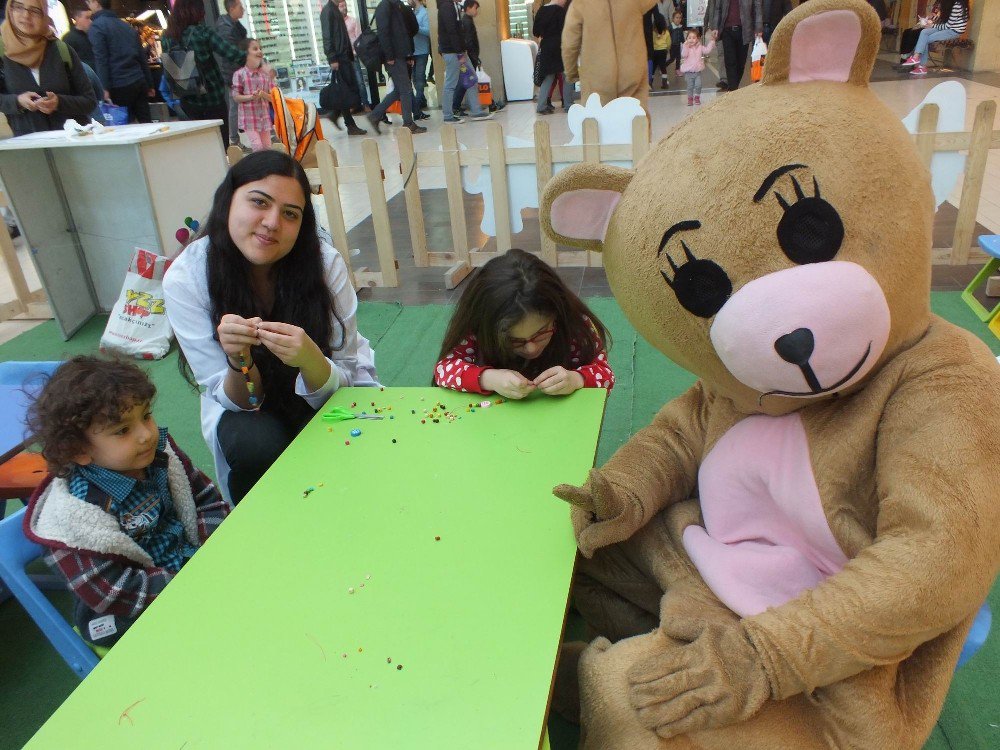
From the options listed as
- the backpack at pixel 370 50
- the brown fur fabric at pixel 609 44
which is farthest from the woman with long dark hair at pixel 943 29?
the brown fur fabric at pixel 609 44

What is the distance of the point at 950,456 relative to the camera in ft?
3.42

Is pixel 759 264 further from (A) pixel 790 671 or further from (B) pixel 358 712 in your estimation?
(B) pixel 358 712

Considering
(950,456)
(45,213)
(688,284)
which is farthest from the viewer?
(45,213)

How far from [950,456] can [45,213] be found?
4.72m

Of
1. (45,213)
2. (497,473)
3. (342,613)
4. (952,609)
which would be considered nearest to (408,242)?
(45,213)

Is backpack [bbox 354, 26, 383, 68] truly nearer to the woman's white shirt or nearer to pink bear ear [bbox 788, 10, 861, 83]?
the woman's white shirt

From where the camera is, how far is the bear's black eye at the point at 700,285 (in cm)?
112

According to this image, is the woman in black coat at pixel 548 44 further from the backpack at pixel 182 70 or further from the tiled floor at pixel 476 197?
the backpack at pixel 182 70

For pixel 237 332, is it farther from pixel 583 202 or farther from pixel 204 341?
pixel 583 202

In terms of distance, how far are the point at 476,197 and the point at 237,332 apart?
5401 millimetres

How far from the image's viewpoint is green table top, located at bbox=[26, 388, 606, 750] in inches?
43.4

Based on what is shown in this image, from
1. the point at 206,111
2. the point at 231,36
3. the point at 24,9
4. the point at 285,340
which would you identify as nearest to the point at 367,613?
the point at 285,340

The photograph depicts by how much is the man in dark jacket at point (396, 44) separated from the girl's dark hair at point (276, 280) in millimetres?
7551

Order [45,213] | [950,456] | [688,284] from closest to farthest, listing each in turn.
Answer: [950,456]
[688,284]
[45,213]
